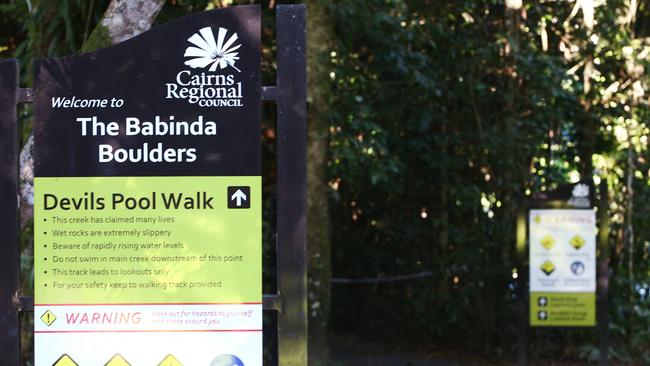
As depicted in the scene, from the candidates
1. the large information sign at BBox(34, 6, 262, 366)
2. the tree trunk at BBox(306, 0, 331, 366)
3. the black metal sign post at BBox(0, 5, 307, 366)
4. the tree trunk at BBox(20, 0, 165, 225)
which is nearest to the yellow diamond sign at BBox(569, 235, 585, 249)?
the tree trunk at BBox(306, 0, 331, 366)

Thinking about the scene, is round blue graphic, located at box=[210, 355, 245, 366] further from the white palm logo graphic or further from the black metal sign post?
the white palm logo graphic

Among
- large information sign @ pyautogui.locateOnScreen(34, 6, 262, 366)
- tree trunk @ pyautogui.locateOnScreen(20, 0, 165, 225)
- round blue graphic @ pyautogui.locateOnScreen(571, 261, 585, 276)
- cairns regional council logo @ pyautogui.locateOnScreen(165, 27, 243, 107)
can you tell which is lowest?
round blue graphic @ pyautogui.locateOnScreen(571, 261, 585, 276)

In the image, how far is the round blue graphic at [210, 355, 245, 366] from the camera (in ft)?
13.8

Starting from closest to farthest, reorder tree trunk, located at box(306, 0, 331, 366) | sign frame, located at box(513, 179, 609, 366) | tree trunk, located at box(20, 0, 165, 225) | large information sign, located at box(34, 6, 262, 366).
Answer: large information sign, located at box(34, 6, 262, 366)
tree trunk, located at box(20, 0, 165, 225)
tree trunk, located at box(306, 0, 331, 366)
sign frame, located at box(513, 179, 609, 366)

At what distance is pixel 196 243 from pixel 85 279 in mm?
551

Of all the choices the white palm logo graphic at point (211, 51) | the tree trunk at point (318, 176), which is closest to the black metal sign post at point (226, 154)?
the white palm logo graphic at point (211, 51)

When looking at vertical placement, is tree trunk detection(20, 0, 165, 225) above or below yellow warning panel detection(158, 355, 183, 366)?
above

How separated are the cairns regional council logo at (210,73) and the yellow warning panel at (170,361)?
121 cm

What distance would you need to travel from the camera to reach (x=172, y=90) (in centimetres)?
424

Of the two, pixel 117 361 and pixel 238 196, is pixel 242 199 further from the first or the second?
pixel 117 361

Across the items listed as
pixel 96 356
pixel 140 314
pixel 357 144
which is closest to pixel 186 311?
pixel 140 314

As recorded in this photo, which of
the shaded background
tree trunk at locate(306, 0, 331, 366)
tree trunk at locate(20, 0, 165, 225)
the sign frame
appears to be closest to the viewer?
tree trunk at locate(20, 0, 165, 225)

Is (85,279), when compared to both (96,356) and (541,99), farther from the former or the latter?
(541,99)

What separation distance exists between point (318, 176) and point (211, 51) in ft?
16.6
